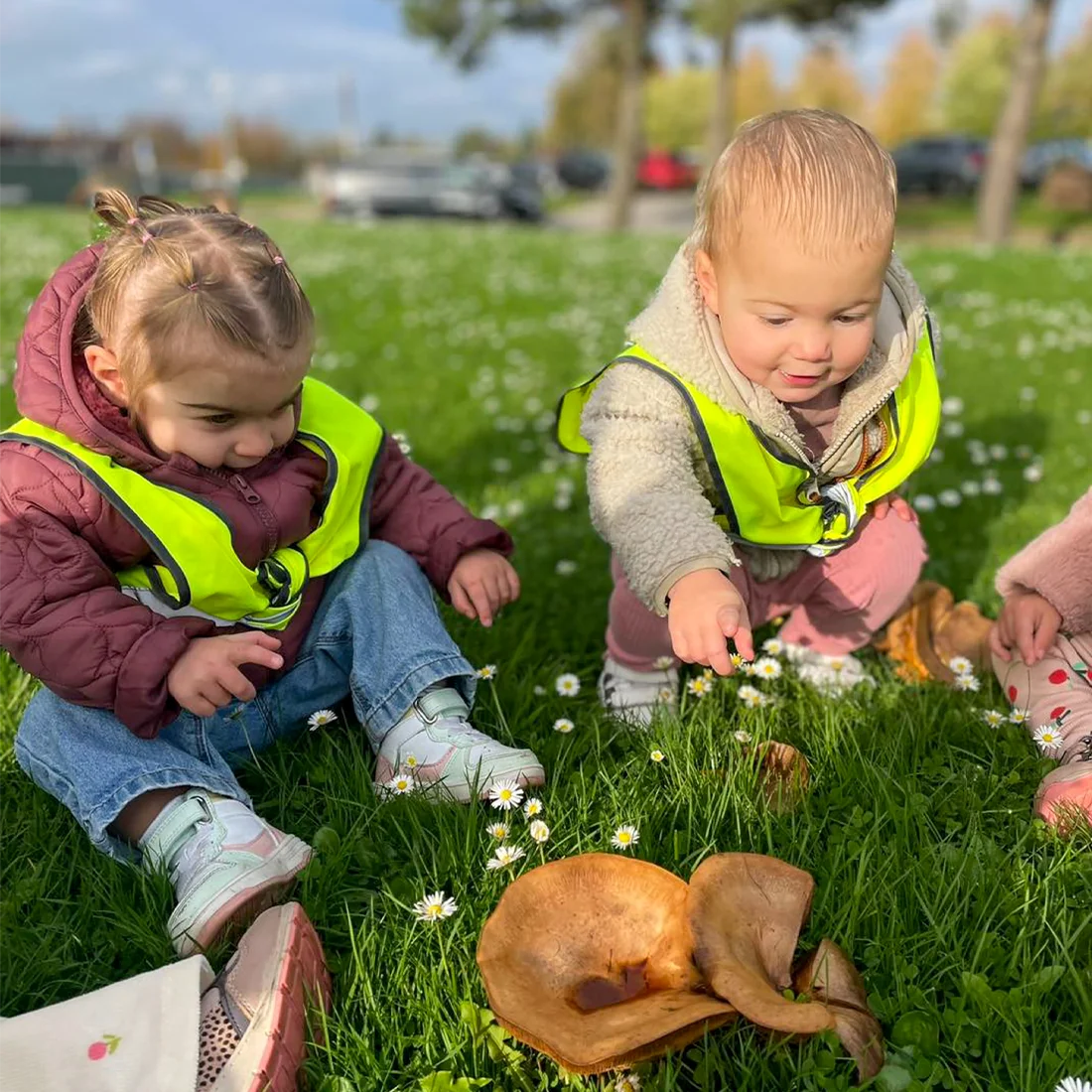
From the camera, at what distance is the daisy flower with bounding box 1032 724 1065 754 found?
244 cm

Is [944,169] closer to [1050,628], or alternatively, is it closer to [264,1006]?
[1050,628]

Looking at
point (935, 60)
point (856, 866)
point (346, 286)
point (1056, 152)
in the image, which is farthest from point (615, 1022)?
point (935, 60)

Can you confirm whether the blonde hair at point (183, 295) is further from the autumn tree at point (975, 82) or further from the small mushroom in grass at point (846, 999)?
the autumn tree at point (975, 82)

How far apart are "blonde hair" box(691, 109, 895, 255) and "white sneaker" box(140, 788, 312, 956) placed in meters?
1.52

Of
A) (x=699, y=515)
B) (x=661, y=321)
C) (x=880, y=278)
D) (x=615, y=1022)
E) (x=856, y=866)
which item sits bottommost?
(x=856, y=866)

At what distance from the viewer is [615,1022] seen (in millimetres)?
1501

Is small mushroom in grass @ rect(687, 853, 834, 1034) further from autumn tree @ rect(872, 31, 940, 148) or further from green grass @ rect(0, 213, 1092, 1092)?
autumn tree @ rect(872, 31, 940, 148)

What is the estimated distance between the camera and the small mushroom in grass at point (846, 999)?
5.44ft

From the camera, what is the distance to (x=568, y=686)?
9.16 ft

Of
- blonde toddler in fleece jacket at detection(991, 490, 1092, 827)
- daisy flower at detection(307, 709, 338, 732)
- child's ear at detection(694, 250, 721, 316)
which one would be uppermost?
child's ear at detection(694, 250, 721, 316)

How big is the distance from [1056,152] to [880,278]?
4582cm

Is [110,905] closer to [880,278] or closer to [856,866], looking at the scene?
[856,866]

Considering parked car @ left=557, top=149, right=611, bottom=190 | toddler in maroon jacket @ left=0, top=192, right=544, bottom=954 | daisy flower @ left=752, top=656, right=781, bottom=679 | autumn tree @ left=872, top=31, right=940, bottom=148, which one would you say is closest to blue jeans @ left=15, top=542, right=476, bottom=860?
toddler in maroon jacket @ left=0, top=192, right=544, bottom=954

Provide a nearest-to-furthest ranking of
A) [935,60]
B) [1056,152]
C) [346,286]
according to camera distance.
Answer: [346,286] → [1056,152] → [935,60]
